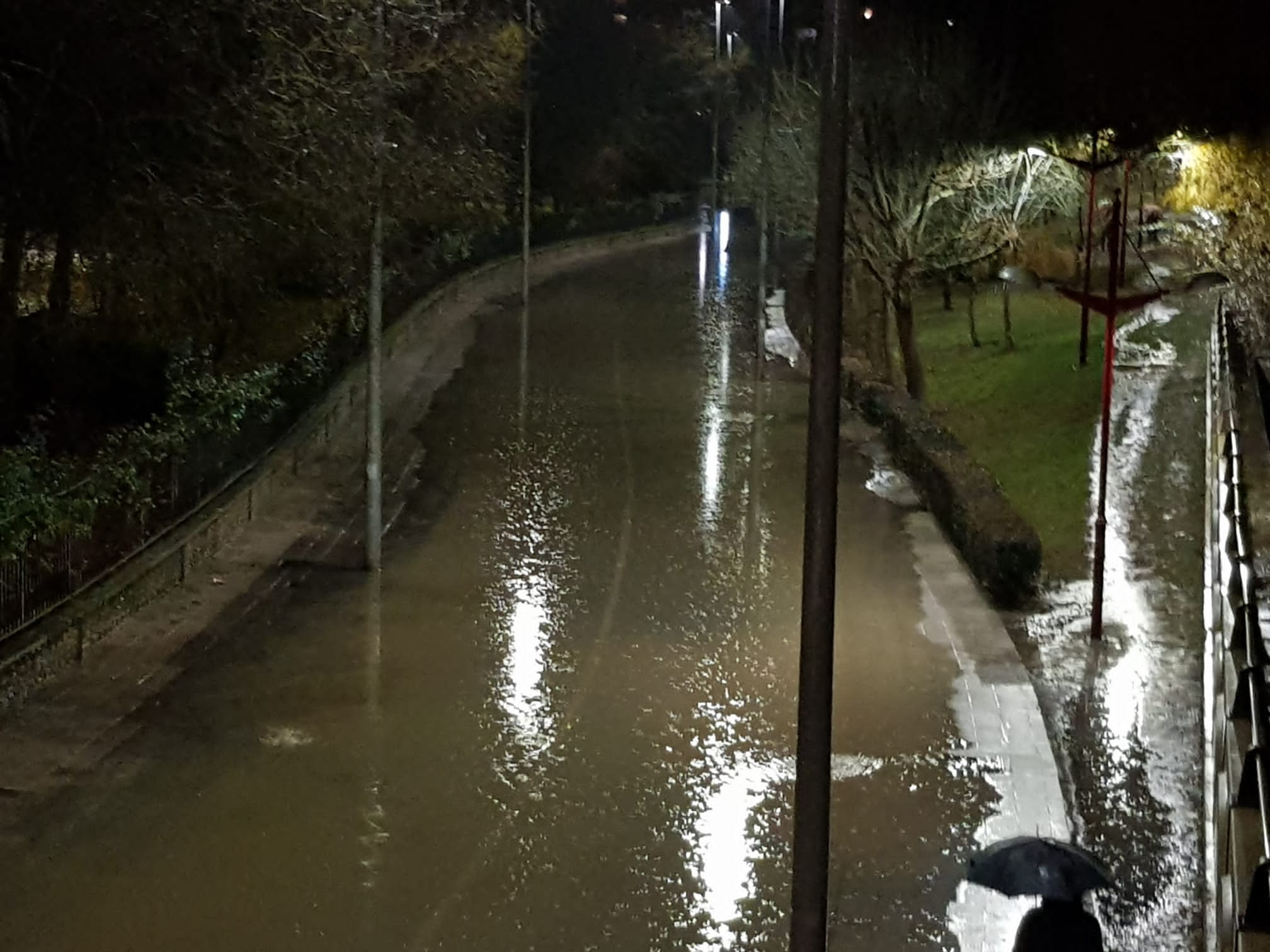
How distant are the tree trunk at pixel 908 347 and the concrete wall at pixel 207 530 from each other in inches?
316

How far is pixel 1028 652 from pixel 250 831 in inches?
276

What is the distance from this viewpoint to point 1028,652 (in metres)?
13.5

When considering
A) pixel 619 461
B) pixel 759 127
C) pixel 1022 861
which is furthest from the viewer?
pixel 759 127

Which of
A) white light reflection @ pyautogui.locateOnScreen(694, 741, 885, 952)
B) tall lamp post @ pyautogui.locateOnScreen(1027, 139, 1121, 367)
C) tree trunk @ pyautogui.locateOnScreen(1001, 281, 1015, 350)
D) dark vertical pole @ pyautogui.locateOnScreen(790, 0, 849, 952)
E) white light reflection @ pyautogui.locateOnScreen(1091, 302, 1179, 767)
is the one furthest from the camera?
tree trunk @ pyautogui.locateOnScreen(1001, 281, 1015, 350)

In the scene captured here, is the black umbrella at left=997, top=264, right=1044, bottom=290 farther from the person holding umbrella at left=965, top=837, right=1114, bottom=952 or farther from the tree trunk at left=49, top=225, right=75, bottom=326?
the tree trunk at left=49, top=225, right=75, bottom=326

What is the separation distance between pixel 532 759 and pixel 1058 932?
5.10 m

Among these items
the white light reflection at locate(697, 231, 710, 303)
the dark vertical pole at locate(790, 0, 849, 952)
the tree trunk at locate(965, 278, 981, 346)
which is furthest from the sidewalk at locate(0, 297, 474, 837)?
the white light reflection at locate(697, 231, 710, 303)

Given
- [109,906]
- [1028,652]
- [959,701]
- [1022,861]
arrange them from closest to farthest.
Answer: [1022,861] < [109,906] < [959,701] < [1028,652]

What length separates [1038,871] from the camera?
21.2ft

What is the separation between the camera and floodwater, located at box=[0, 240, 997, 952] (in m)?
8.44

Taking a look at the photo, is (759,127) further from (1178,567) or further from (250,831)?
(250,831)

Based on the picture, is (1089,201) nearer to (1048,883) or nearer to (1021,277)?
(1021,277)

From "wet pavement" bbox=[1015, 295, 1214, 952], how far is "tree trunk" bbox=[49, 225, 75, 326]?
10109mm

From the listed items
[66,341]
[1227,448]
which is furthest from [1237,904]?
[66,341]
